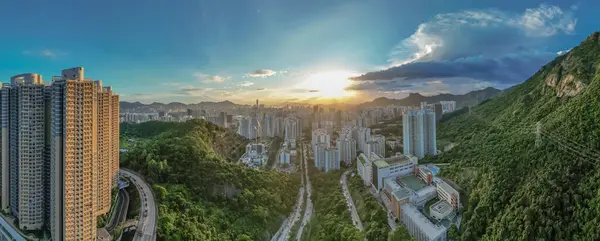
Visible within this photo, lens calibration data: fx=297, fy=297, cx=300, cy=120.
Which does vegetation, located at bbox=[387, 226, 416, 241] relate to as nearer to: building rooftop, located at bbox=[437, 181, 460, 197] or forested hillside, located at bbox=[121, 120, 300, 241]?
building rooftop, located at bbox=[437, 181, 460, 197]

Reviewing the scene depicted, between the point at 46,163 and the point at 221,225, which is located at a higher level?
the point at 46,163

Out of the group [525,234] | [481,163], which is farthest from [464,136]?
[525,234]

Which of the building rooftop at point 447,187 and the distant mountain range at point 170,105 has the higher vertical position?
the distant mountain range at point 170,105

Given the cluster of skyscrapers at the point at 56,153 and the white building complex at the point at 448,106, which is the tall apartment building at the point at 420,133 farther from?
the cluster of skyscrapers at the point at 56,153

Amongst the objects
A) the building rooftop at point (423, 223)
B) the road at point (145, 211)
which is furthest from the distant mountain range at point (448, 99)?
the road at point (145, 211)

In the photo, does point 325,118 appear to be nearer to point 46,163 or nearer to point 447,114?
point 447,114

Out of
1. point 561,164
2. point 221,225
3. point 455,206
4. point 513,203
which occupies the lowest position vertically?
point 221,225
